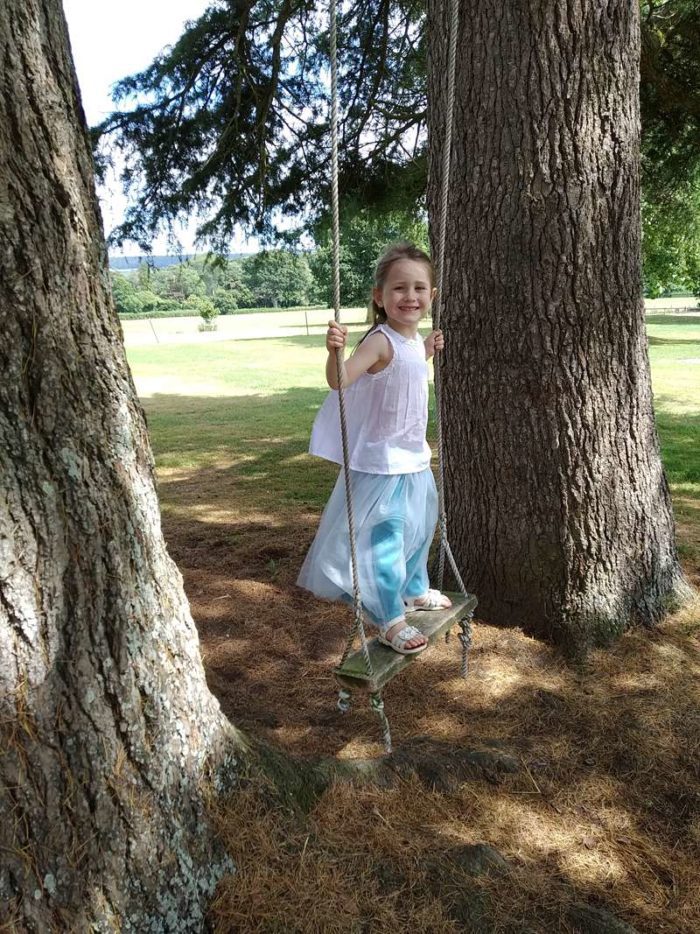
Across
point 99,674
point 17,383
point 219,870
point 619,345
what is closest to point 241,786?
point 219,870

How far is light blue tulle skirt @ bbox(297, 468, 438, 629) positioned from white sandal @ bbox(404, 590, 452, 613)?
0.06 meters

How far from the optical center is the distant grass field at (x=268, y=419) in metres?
6.62

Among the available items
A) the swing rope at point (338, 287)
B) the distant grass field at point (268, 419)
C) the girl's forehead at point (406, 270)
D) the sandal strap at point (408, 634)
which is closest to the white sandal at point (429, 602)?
the swing rope at point (338, 287)

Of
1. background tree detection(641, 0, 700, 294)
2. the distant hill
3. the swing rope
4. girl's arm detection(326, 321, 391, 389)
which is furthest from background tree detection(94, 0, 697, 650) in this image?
the distant hill

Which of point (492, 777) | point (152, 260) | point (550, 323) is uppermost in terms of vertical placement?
point (152, 260)

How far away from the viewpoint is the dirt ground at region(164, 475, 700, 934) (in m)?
1.94

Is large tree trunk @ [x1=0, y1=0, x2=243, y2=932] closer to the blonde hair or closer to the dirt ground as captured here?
the dirt ground

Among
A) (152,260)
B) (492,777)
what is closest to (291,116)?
(152,260)

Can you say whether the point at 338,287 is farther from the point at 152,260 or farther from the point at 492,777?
the point at 152,260

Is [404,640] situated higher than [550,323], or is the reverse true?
[550,323]

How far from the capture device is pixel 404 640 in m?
→ 2.65

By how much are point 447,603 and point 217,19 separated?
17.3 ft

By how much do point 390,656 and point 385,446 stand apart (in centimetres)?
80

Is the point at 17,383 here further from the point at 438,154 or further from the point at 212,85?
the point at 212,85
